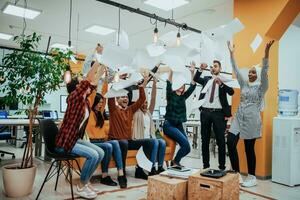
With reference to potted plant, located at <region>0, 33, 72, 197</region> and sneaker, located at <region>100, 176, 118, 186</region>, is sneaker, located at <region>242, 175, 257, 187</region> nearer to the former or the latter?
sneaker, located at <region>100, 176, 118, 186</region>

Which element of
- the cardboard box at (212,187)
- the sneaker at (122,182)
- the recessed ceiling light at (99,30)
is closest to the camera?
the cardboard box at (212,187)

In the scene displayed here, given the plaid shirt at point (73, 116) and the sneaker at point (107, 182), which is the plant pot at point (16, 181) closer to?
the plaid shirt at point (73, 116)

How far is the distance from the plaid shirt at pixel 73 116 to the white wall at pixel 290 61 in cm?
525

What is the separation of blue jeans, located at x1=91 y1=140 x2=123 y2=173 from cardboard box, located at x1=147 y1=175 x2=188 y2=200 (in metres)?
0.98

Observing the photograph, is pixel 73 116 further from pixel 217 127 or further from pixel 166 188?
pixel 217 127

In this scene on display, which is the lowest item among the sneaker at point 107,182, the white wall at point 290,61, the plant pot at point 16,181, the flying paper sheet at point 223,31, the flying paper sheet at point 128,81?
the sneaker at point 107,182

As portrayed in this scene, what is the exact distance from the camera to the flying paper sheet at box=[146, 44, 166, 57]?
6.29 feet

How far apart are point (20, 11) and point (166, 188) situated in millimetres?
5173

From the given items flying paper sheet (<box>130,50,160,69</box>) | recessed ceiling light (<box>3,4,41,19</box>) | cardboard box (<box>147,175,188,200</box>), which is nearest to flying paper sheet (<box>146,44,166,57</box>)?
flying paper sheet (<box>130,50,160,69</box>)

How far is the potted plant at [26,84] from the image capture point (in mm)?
2828

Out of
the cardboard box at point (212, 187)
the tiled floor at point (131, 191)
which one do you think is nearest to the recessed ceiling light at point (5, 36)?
the tiled floor at point (131, 191)

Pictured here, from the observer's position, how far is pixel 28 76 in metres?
2.97

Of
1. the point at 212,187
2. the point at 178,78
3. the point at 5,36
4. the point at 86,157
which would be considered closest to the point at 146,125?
the point at 86,157

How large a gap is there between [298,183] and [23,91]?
3753 mm
